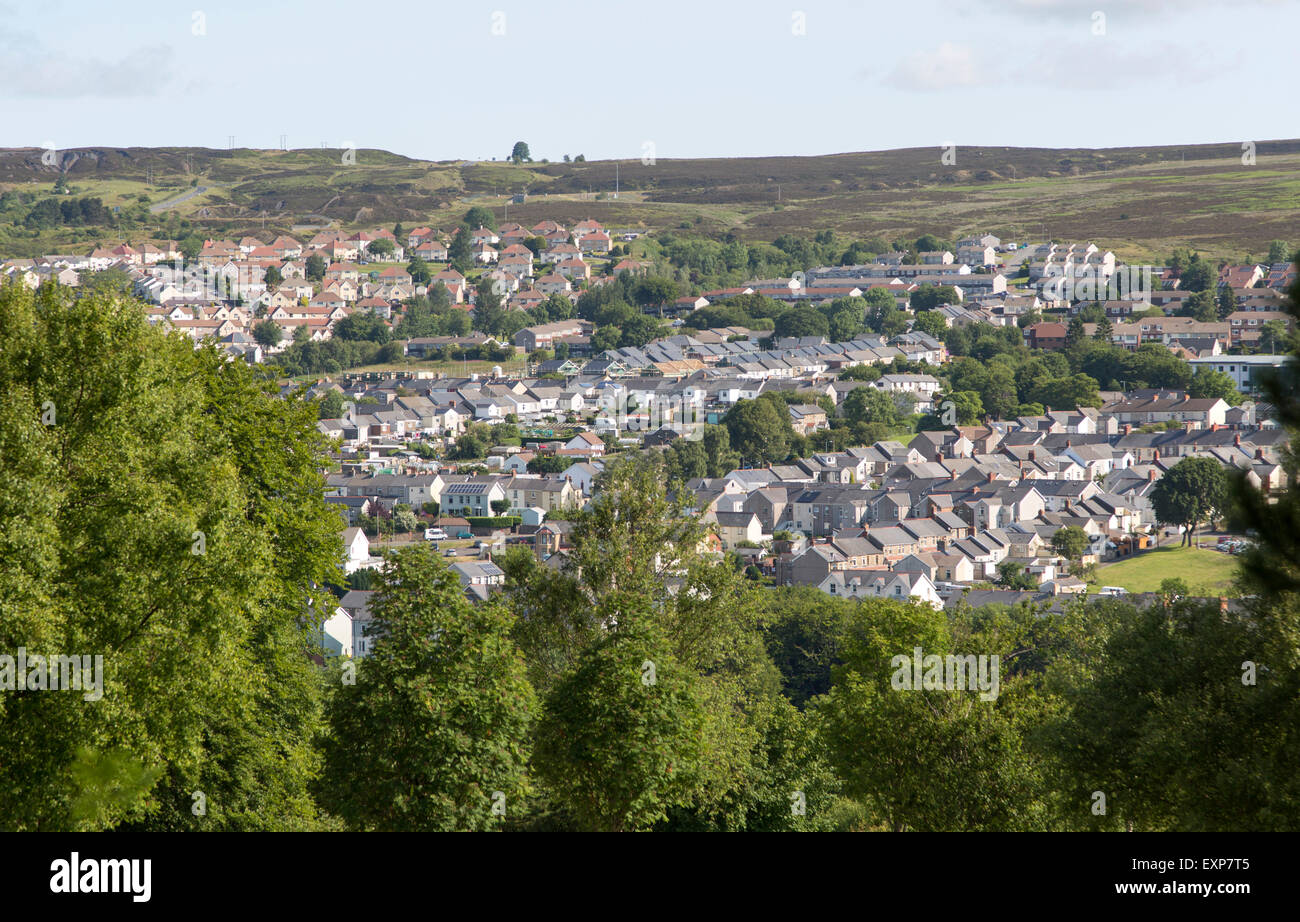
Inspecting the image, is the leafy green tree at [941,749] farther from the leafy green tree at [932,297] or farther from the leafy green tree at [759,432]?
the leafy green tree at [932,297]

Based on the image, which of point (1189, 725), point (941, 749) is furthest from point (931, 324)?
point (1189, 725)

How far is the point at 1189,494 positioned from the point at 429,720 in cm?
5789

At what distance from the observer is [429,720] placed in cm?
1329

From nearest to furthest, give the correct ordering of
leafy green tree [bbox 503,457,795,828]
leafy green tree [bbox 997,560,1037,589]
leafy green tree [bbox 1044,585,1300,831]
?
leafy green tree [bbox 1044,585,1300,831] < leafy green tree [bbox 503,457,795,828] < leafy green tree [bbox 997,560,1037,589]

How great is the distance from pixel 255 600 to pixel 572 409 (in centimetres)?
8804

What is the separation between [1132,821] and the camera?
1491cm

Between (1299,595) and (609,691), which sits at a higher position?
(1299,595)

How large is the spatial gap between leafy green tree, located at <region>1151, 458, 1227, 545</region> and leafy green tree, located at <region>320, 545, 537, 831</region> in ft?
186

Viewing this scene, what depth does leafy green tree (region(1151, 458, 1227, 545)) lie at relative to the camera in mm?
64688

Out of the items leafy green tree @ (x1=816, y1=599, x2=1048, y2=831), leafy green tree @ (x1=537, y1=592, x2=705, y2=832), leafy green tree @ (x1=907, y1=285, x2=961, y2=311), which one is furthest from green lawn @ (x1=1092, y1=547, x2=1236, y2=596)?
leafy green tree @ (x1=907, y1=285, x2=961, y2=311)

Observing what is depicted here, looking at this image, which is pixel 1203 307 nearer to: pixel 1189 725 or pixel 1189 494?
pixel 1189 494

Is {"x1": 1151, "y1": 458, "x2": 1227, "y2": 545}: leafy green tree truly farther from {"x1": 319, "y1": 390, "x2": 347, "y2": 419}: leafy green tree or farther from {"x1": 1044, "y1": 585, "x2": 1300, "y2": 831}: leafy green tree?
{"x1": 319, "y1": 390, "x2": 347, "y2": 419}: leafy green tree
